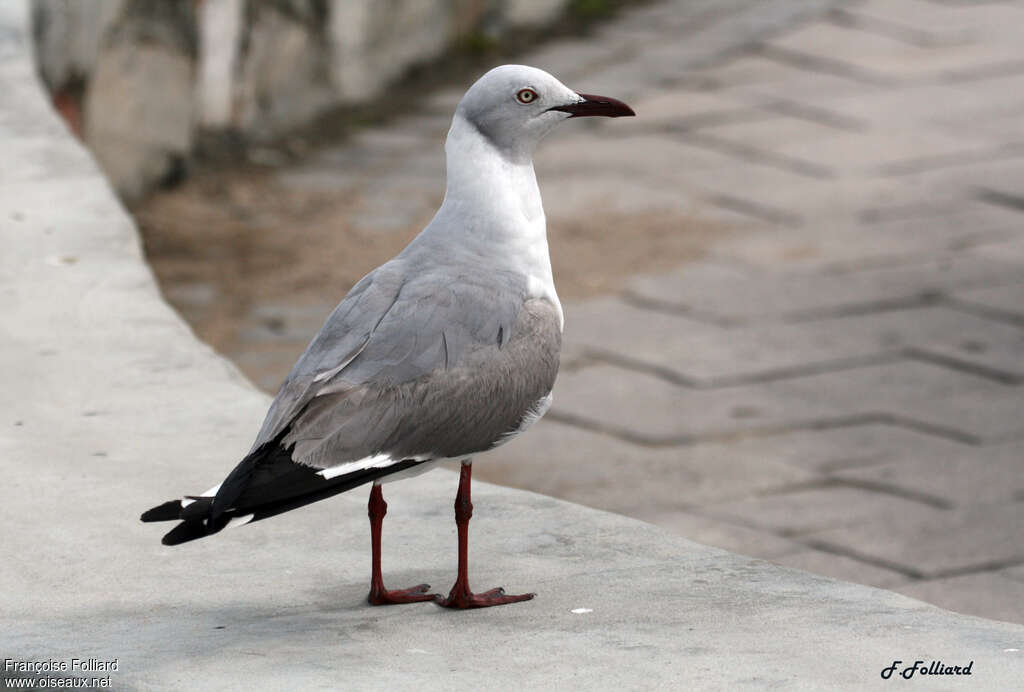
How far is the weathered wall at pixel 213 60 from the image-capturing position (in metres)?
6.28

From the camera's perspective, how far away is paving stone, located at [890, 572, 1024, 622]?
3820mm

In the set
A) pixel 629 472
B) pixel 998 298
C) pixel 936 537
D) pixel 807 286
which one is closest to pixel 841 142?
pixel 807 286

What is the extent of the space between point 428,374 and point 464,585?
37 centimetres

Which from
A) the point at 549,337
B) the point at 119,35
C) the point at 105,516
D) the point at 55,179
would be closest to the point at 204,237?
the point at 119,35

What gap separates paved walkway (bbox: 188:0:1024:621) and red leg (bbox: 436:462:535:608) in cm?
134

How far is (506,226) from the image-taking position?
116 inches

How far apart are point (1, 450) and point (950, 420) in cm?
259

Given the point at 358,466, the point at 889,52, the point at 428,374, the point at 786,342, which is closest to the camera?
the point at 358,466

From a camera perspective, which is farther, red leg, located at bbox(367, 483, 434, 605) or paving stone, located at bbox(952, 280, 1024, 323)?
paving stone, located at bbox(952, 280, 1024, 323)

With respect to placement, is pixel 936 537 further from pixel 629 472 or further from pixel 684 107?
pixel 684 107

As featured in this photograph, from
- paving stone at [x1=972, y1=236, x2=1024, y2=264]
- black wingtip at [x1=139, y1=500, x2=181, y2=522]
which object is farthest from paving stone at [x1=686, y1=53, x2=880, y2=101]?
black wingtip at [x1=139, y1=500, x2=181, y2=522]

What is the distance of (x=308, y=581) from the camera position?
2986 millimetres

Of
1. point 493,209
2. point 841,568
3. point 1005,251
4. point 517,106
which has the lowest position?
point 841,568

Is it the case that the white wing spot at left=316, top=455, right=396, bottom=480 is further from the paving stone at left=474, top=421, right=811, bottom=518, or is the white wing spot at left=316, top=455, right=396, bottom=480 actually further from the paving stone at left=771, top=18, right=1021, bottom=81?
the paving stone at left=771, top=18, right=1021, bottom=81
